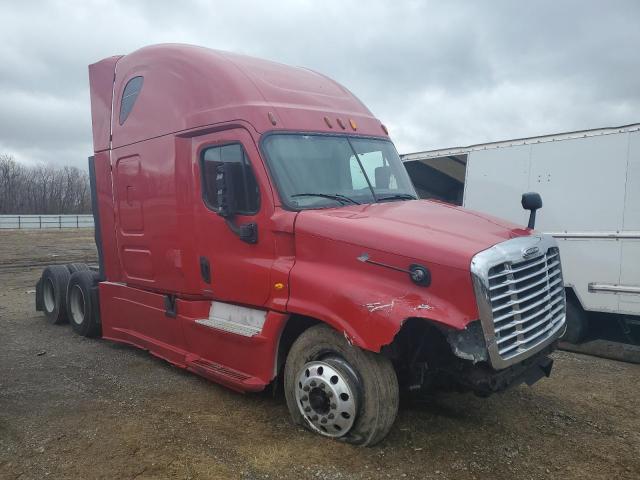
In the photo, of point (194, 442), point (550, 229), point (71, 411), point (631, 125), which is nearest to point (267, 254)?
point (194, 442)

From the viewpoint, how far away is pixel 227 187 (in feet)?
15.8

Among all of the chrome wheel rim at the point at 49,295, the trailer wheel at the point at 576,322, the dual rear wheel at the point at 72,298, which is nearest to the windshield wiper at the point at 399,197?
the trailer wheel at the point at 576,322

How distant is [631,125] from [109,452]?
6.95 metres

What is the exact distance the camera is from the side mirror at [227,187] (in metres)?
4.79

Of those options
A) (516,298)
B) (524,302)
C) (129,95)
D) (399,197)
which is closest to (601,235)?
(399,197)

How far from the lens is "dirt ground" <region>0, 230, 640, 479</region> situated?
158 inches

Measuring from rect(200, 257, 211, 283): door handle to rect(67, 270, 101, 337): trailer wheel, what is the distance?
321 cm

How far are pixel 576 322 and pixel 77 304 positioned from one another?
24.2 feet

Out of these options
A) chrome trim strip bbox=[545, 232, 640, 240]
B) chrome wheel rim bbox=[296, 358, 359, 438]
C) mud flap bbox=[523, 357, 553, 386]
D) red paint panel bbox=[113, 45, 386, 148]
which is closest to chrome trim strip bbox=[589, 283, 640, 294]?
chrome trim strip bbox=[545, 232, 640, 240]

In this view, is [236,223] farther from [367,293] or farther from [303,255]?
[367,293]

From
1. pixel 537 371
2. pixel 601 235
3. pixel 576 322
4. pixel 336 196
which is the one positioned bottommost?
pixel 576 322

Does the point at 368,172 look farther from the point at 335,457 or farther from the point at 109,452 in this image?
the point at 109,452

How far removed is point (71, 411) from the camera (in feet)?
16.6

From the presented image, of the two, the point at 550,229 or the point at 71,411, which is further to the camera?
the point at 550,229
